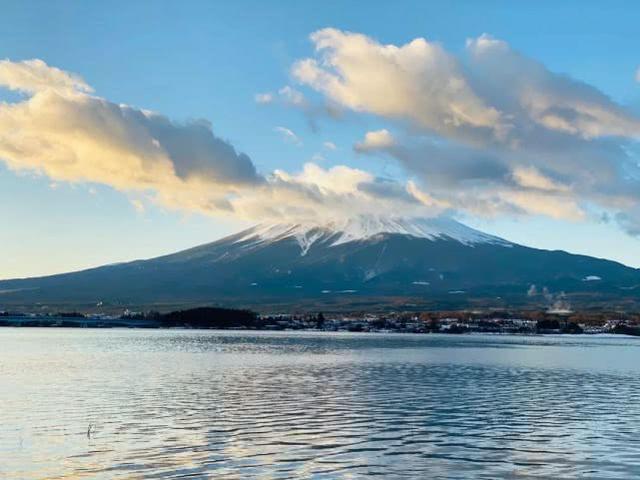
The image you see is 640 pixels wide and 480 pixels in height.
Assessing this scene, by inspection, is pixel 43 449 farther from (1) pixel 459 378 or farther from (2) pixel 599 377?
(2) pixel 599 377

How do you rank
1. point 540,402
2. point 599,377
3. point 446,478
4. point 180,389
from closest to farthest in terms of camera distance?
point 446,478, point 540,402, point 180,389, point 599,377

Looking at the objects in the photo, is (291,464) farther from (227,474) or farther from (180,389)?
(180,389)

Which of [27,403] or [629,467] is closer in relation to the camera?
[629,467]

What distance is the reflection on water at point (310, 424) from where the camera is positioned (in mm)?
25188

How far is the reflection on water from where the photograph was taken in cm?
2519

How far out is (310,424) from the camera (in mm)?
33531

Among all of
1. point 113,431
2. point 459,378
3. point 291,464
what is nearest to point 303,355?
point 459,378

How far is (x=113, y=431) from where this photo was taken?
31.3 metres

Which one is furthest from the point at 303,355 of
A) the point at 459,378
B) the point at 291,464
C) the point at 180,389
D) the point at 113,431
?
the point at 291,464

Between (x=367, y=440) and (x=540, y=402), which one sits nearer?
(x=367, y=440)

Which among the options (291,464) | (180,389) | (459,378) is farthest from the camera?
(459,378)

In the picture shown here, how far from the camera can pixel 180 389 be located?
47031 mm

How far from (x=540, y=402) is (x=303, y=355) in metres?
44.7

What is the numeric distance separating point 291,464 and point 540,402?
2286 centimetres
